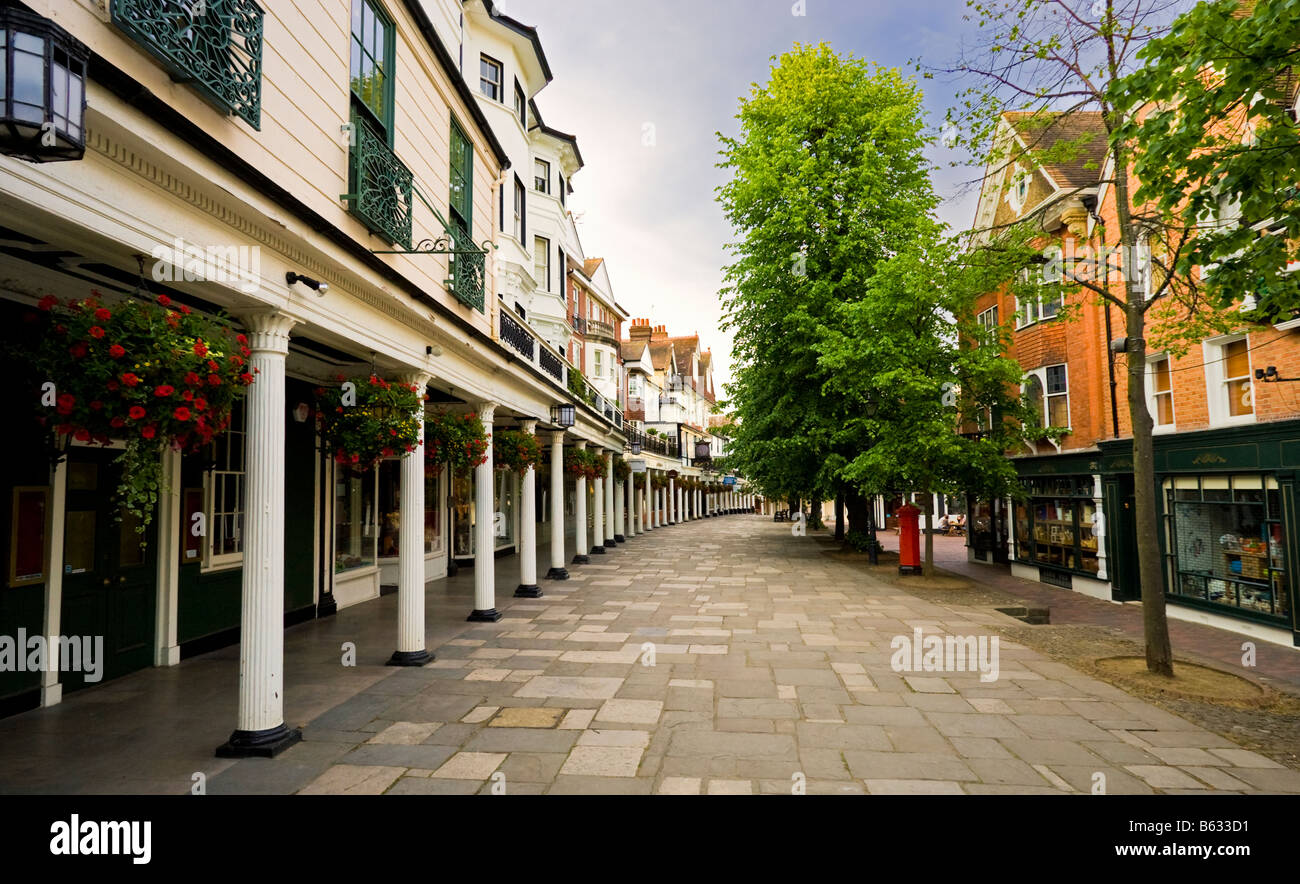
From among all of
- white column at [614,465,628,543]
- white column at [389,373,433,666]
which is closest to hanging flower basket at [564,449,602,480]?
white column at [614,465,628,543]

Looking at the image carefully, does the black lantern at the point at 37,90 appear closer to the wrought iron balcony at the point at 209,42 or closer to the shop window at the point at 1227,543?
the wrought iron balcony at the point at 209,42

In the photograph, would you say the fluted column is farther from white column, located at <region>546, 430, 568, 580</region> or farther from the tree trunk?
the tree trunk

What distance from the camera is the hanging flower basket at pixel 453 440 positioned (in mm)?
8430

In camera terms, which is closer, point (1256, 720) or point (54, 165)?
point (54, 165)

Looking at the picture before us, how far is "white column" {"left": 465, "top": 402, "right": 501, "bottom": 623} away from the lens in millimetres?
10102

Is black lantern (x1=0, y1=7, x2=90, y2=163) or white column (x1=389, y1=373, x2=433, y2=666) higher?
black lantern (x1=0, y1=7, x2=90, y2=163)

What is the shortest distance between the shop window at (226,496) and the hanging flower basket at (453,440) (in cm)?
244

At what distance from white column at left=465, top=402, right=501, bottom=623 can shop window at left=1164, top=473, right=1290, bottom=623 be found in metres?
11.9

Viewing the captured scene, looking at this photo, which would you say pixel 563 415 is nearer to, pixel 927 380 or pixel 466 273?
pixel 466 273

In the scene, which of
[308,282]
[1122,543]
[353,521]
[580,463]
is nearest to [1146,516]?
[1122,543]

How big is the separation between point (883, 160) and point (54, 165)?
19.4 metres

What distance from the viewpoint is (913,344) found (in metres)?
14.0
